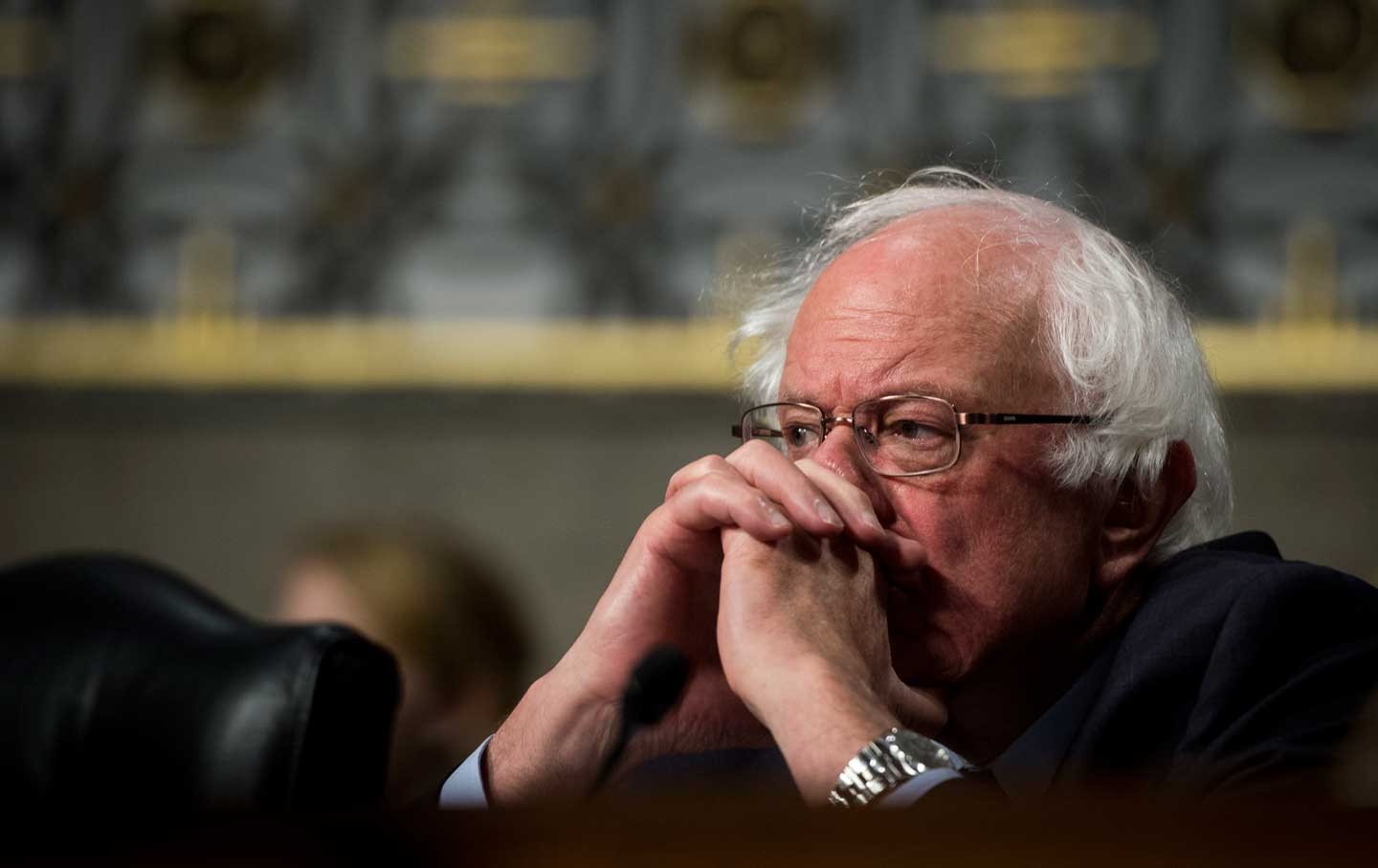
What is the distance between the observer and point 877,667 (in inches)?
69.6

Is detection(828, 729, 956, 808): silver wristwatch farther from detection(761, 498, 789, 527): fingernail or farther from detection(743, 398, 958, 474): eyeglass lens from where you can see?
detection(743, 398, 958, 474): eyeglass lens

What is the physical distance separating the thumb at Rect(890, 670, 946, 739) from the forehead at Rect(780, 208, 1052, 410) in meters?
0.35

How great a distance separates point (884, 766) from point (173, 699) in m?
0.79

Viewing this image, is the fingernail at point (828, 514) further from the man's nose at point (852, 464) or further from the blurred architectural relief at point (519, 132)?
the blurred architectural relief at point (519, 132)

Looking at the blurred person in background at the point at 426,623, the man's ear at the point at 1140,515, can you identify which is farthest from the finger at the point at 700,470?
the blurred person in background at the point at 426,623

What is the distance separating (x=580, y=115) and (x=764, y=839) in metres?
4.83

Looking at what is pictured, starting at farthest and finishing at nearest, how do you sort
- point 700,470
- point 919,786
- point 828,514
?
point 700,470 < point 828,514 < point 919,786

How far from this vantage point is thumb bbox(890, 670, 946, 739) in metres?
1.78

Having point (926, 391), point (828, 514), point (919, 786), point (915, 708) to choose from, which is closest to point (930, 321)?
point (926, 391)

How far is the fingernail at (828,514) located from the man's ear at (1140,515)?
0.43m

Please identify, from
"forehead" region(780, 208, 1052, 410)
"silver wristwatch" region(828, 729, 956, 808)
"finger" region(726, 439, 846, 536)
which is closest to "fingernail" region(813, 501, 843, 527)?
"finger" region(726, 439, 846, 536)

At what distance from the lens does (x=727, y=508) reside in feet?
5.87

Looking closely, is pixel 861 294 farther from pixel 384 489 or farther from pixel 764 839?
pixel 384 489

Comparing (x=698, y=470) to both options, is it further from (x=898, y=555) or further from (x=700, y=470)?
(x=898, y=555)
